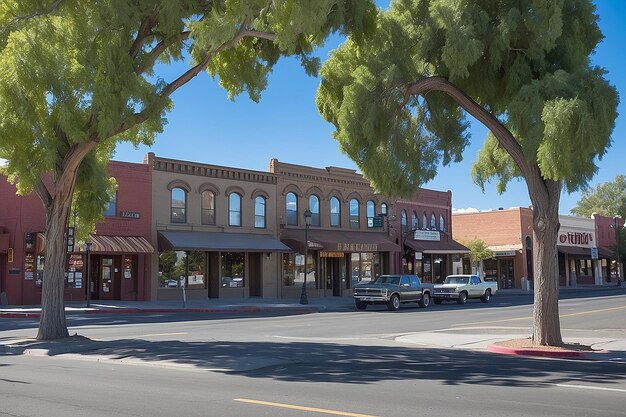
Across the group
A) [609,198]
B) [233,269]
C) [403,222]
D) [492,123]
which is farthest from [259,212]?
[609,198]

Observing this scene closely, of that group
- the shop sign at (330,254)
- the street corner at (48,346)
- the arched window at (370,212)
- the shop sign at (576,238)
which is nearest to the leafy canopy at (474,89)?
the street corner at (48,346)

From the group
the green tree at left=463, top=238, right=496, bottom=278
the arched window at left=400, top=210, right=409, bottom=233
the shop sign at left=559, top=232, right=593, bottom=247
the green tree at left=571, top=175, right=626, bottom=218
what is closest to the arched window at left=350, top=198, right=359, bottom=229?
the arched window at left=400, top=210, right=409, bottom=233

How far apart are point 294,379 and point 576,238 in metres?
62.6

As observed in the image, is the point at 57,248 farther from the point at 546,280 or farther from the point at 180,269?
the point at 180,269

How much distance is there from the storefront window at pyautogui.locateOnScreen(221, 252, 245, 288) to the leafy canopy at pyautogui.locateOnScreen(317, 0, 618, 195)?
2178cm

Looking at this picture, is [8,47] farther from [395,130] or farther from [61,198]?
[395,130]

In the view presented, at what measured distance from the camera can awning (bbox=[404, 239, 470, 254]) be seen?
48.0 meters

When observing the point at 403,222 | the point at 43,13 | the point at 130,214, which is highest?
the point at 43,13

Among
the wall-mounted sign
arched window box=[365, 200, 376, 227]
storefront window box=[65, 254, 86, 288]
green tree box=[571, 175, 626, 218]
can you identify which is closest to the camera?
storefront window box=[65, 254, 86, 288]

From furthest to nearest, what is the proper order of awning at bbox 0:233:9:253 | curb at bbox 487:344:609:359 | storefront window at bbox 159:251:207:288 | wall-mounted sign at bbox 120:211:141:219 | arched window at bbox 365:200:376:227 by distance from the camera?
arched window at bbox 365:200:376:227 < storefront window at bbox 159:251:207:288 < wall-mounted sign at bbox 120:211:141:219 < awning at bbox 0:233:9:253 < curb at bbox 487:344:609:359

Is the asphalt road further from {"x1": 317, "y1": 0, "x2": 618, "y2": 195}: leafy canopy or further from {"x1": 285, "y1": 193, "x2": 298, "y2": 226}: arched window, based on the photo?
{"x1": 285, "y1": 193, "x2": 298, "y2": 226}: arched window

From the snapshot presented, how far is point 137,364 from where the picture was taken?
1249 centimetres

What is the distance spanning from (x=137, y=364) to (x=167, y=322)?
36.5 feet

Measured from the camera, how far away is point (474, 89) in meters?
16.3
